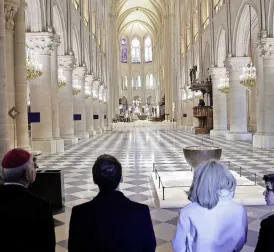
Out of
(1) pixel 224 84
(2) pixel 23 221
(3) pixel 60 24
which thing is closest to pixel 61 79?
(3) pixel 60 24

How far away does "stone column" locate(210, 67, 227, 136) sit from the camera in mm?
24219

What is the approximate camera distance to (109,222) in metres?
2.20

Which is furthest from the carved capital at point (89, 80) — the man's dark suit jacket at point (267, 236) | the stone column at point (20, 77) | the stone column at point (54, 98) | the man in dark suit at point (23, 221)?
the man's dark suit jacket at point (267, 236)

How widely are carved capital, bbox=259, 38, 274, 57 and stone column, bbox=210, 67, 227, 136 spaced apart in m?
8.90

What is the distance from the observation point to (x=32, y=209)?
7.68 feet

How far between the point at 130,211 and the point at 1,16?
7.62m

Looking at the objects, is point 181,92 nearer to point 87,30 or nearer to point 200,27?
point 200,27

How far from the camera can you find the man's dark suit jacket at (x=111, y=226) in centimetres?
221

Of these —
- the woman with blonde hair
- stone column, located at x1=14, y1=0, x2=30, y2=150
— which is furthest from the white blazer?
stone column, located at x1=14, y1=0, x2=30, y2=150

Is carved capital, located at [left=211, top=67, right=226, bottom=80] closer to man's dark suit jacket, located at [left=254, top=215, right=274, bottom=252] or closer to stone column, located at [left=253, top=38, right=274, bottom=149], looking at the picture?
stone column, located at [left=253, top=38, right=274, bottom=149]

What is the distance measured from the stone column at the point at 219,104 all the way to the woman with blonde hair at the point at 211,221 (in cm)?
2225

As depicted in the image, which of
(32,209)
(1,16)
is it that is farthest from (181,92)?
(32,209)

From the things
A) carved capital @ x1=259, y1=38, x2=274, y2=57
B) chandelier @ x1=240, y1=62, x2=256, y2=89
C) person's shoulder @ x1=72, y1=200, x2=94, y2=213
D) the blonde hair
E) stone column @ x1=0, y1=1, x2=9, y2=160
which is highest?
carved capital @ x1=259, y1=38, x2=274, y2=57

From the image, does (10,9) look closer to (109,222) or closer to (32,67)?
(32,67)
